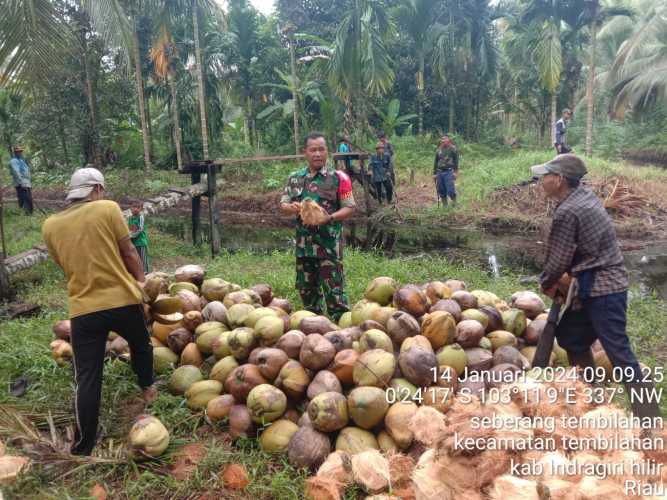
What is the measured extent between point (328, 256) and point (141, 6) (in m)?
13.5

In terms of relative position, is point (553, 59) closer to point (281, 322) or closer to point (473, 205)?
point (473, 205)

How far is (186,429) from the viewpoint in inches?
116

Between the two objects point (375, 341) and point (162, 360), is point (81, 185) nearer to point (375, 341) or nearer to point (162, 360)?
point (162, 360)

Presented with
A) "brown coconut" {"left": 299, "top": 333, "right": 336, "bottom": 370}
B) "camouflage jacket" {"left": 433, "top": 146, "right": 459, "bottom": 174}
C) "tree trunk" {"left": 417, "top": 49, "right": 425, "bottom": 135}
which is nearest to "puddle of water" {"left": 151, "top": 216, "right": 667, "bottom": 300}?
"camouflage jacket" {"left": 433, "top": 146, "right": 459, "bottom": 174}

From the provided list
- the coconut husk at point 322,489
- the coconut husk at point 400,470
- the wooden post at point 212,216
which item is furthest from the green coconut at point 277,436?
the wooden post at point 212,216

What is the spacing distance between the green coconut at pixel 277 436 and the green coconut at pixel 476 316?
1.19m

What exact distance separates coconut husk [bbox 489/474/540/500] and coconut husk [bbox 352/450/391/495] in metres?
0.51

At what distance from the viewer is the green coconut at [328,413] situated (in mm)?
2529

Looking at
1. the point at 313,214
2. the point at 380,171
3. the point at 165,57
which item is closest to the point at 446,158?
the point at 380,171

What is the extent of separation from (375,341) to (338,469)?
0.76m

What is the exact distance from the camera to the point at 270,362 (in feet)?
9.52

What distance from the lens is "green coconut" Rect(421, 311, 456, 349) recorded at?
296 cm

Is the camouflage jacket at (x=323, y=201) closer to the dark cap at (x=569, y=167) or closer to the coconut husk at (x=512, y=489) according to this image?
the dark cap at (x=569, y=167)

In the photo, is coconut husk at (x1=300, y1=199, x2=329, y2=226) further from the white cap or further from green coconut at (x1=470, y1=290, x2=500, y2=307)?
the white cap
